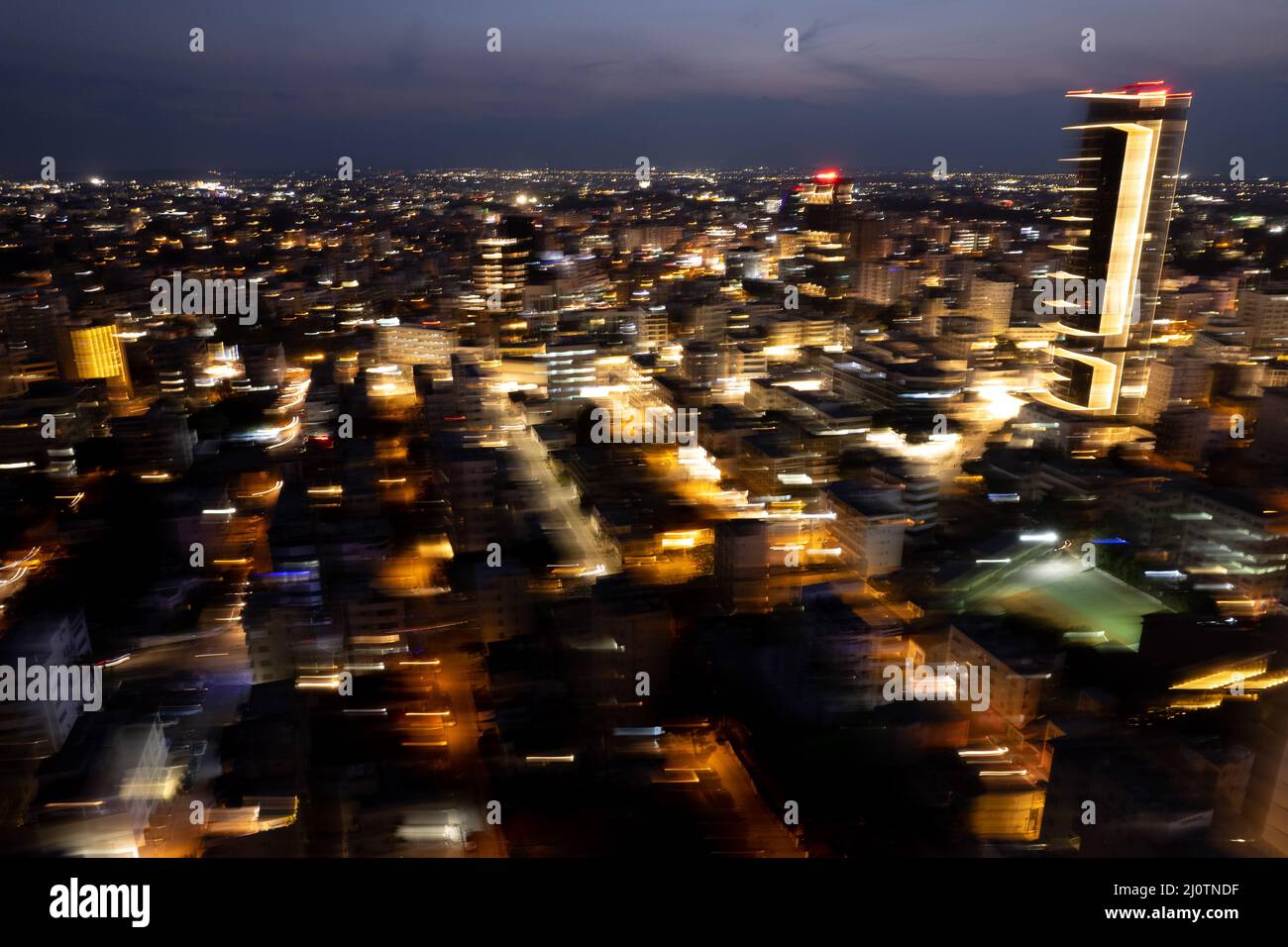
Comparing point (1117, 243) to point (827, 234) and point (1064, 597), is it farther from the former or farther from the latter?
point (827, 234)

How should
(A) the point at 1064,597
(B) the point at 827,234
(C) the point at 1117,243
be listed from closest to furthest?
1. (A) the point at 1064,597
2. (C) the point at 1117,243
3. (B) the point at 827,234

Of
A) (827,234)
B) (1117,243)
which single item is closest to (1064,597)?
(1117,243)

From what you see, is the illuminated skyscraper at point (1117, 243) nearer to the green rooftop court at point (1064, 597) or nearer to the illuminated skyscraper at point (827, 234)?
the green rooftop court at point (1064, 597)

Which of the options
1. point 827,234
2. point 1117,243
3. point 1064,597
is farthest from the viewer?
point 827,234

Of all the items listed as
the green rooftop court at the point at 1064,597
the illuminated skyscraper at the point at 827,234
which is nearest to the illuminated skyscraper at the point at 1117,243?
the green rooftop court at the point at 1064,597

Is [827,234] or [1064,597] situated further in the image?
[827,234]

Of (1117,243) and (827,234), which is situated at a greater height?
(827,234)

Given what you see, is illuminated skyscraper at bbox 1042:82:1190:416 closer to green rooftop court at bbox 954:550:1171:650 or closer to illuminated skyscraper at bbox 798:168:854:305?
green rooftop court at bbox 954:550:1171:650
